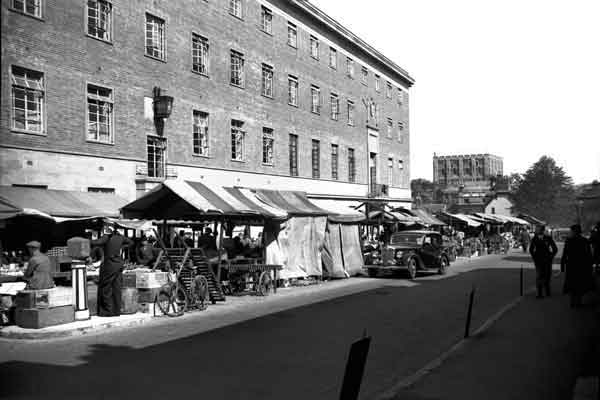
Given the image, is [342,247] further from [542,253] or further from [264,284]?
[542,253]

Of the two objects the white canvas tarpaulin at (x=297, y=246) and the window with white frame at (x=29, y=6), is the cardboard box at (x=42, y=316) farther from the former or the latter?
the window with white frame at (x=29, y=6)

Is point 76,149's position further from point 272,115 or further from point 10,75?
point 272,115

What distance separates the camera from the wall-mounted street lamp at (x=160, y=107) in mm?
25152

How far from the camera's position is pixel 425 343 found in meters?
9.91

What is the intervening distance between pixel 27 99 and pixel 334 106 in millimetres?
25293

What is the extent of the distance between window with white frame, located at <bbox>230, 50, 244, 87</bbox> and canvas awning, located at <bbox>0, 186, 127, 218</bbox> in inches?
460

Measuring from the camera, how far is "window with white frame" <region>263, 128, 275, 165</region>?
1319 inches

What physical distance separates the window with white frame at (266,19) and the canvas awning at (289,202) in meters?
14.7

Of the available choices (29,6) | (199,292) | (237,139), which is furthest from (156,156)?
(199,292)

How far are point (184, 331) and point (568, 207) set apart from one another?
124041 millimetres

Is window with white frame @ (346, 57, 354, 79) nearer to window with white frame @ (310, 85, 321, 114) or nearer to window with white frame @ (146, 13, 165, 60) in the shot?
window with white frame @ (310, 85, 321, 114)

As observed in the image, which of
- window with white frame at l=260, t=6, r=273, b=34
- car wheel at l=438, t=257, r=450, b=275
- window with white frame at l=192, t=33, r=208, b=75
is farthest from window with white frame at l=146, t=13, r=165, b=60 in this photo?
car wheel at l=438, t=257, r=450, b=275

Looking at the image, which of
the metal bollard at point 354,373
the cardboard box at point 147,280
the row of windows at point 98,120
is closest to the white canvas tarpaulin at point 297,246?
the cardboard box at point 147,280

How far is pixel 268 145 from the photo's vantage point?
1331 inches
